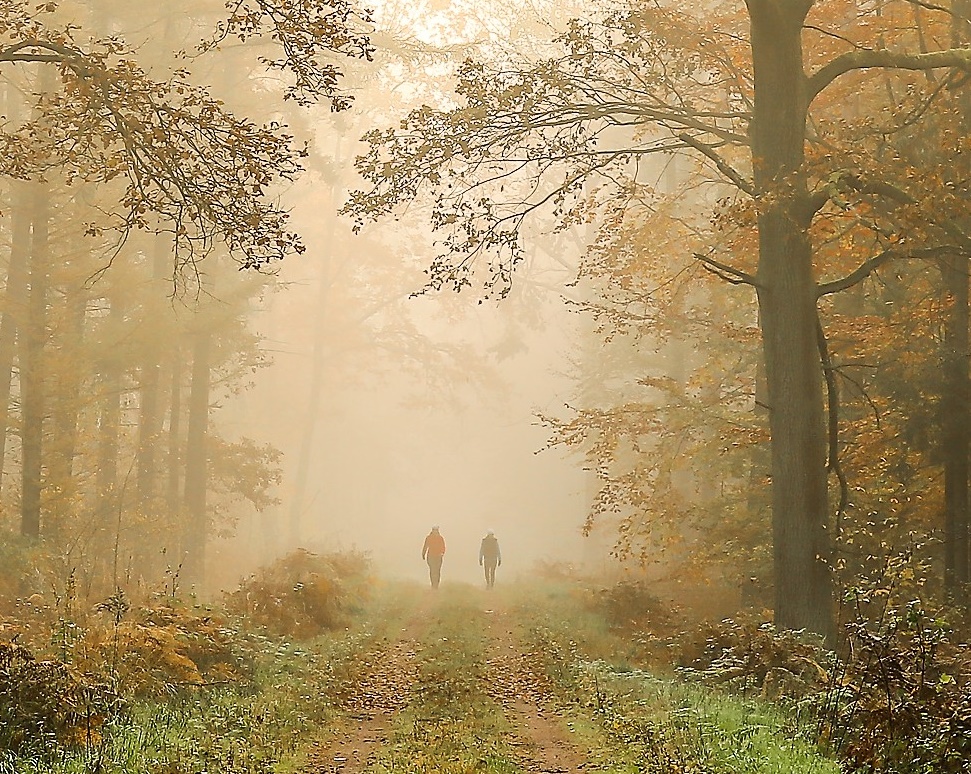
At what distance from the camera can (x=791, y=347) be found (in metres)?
12.0

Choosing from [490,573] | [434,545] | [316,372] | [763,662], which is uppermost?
[316,372]

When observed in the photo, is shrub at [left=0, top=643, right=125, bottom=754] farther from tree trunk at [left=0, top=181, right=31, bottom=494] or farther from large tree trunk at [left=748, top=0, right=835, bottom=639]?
tree trunk at [left=0, top=181, right=31, bottom=494]

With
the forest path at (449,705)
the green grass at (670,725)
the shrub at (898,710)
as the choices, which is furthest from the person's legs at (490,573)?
the shrub at (898,710)

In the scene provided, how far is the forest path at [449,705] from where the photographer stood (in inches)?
308

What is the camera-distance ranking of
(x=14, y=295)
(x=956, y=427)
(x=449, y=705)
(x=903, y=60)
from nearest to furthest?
(x=449, y=705), (x=903, y=60), (x=956, y=427), (x=14, y=295)

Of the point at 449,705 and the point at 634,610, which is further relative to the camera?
the point at 634,610

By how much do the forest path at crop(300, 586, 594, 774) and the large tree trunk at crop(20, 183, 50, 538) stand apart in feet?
21.8

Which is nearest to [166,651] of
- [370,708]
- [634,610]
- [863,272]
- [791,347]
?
[370,708]

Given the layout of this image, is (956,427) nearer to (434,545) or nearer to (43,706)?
(43,706)

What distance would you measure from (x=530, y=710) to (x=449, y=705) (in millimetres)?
788

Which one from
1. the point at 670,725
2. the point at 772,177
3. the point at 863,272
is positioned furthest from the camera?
the point at 772,177

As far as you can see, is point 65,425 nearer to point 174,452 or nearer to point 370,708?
point 174,452

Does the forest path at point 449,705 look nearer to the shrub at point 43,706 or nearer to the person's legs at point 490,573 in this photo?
the shrub at point 43,706

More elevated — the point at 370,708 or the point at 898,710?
the point at 898,710
